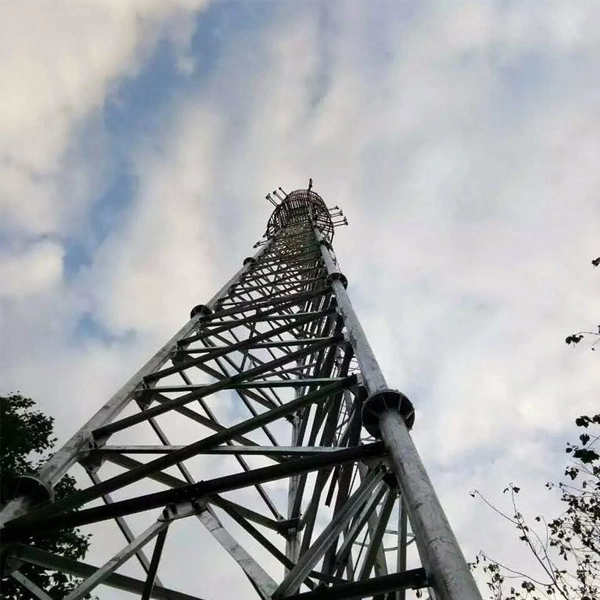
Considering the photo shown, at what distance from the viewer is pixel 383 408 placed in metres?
3.68

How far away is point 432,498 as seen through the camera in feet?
9.35

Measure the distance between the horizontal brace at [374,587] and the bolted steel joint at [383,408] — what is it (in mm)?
1157

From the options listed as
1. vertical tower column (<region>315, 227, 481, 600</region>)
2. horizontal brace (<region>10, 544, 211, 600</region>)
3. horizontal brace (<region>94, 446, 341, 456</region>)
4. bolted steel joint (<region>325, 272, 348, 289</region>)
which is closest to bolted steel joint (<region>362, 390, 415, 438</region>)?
vertical tower column (<region>315, 227, 481, 600</region>)

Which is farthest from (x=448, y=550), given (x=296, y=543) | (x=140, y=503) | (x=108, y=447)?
(x=296, y=543)

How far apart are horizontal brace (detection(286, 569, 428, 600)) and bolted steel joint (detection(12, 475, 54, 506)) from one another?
6.98ft

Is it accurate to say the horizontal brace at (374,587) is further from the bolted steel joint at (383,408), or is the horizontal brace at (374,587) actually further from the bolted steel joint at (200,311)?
the bolted steel joint at (200,311)

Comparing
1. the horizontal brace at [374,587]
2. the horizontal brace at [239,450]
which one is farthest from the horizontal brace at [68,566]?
the horizontal brace at [374,587]

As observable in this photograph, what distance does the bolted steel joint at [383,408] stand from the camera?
3691 mm

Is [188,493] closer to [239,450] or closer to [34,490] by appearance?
[239,450]

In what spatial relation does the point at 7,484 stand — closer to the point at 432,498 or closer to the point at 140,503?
the point at 140,503

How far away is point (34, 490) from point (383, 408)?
2.48 m

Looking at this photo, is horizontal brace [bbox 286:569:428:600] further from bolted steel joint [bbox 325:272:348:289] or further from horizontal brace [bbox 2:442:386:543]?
bolted steel joint [bbox 325:272:348:289]

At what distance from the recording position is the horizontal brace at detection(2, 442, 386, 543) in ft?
11.1

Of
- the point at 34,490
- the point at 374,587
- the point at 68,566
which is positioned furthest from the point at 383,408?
the point at 34,490
